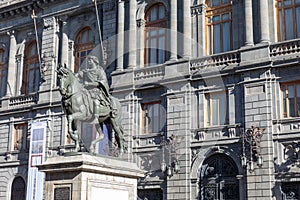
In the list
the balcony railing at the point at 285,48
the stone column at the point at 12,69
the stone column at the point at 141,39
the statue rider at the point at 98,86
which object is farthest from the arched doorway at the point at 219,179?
the stone column at the point at 12,69

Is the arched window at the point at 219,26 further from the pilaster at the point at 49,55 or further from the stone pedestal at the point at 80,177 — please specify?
the stone pedestal at the point at 80,177

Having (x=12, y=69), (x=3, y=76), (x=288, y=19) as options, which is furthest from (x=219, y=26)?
(x=3, y=76)

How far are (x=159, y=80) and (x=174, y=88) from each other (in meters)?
1.32

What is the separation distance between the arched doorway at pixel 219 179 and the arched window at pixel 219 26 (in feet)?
Result: 23.6

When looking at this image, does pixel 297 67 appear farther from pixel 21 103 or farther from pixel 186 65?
pixel 21 103

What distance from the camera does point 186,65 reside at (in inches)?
1275

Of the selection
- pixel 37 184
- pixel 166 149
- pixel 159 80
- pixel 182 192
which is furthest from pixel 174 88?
pixel 37 184

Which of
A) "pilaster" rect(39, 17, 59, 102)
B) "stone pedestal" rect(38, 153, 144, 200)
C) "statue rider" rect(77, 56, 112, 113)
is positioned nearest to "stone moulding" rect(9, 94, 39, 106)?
"pilaster" rect(39, 17, 59, 102)

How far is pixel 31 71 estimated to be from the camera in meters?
42.3

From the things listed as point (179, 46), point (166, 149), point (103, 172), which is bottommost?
point (103, 172)

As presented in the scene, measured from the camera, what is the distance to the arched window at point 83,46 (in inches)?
1534

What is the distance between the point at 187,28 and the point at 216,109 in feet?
19.7

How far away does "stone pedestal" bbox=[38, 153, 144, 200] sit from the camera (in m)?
17.2

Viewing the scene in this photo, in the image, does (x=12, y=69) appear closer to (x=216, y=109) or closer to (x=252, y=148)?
(x=216, y=109)
